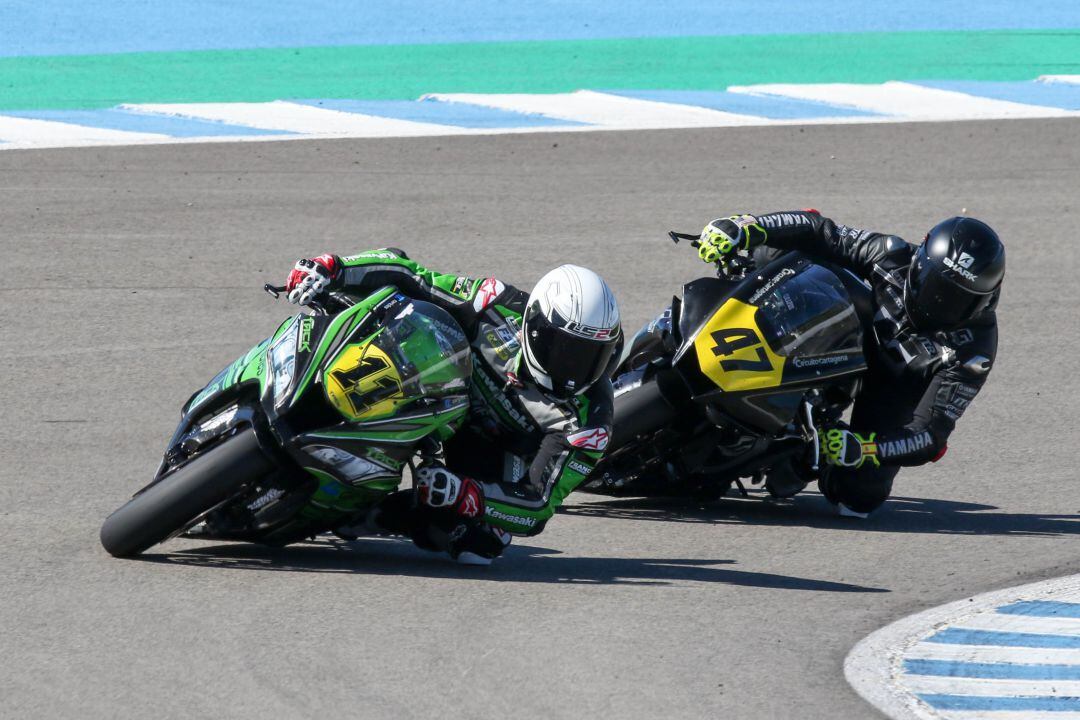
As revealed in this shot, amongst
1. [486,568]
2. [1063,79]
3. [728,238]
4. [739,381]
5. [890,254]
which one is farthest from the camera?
[1063,79]

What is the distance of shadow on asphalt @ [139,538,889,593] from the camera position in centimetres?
607

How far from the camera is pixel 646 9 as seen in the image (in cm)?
2352

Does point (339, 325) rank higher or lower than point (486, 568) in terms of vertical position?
higher

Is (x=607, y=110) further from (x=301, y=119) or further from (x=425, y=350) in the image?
(x=425, y=350)

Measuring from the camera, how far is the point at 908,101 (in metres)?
17.5

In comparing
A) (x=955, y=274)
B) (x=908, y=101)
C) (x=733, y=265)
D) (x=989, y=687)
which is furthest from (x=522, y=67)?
(x=989, y=687)

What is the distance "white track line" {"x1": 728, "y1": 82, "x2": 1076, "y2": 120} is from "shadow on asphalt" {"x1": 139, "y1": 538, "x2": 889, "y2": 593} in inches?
439

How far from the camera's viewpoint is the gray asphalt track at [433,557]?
16.5 ft

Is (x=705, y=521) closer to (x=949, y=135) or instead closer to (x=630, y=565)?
(x=630, y=565)

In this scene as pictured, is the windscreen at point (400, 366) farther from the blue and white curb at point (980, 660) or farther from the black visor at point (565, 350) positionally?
the blue and white curb at point (980, 660)

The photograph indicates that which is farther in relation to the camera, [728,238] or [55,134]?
[55,134]

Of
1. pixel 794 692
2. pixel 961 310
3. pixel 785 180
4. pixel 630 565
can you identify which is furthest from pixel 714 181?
pixel 794 692

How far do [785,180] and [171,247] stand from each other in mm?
5100

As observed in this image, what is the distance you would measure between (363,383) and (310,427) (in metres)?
0.23
